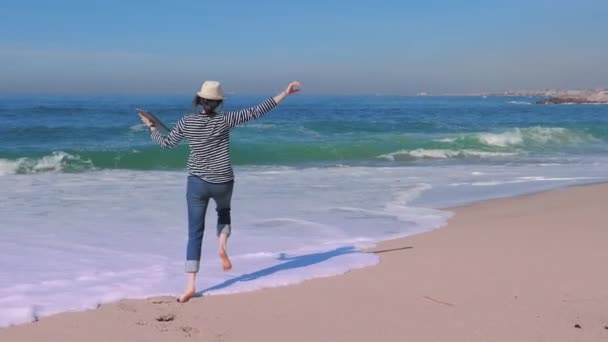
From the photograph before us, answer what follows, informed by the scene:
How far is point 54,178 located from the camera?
1301cm

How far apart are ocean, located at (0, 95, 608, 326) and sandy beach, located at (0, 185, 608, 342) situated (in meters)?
0.30

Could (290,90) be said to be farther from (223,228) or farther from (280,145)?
(280,145)

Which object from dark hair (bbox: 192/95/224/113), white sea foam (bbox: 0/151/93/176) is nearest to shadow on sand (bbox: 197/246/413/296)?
dark hair (bbox: 192/95/224/113)

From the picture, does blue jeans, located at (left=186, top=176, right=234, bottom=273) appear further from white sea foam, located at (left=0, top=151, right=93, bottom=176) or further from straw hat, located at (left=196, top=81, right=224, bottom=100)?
white sea foam, located at (left=0, top=151, right=93, bottom=176)

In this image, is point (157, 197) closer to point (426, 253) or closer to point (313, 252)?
point (313, 252)

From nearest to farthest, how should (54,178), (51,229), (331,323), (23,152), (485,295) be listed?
(331,323) → (485,295) → (51,229) → (54,178) → (23,152)

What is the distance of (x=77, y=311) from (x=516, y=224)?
498 centimetres

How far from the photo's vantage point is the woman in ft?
14.7

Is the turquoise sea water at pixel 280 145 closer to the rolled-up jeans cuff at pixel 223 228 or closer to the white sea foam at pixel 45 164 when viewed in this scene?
the white sea foam at pixel 45 164

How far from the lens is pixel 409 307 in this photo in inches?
168

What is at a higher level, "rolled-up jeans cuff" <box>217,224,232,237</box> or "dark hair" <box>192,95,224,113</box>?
"dark hair" <box>192,95,224,113</box>

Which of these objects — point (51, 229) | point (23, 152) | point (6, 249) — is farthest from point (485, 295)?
point (23, 152)

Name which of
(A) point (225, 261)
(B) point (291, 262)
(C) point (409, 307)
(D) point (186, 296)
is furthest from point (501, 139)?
(D) point (186, 296)

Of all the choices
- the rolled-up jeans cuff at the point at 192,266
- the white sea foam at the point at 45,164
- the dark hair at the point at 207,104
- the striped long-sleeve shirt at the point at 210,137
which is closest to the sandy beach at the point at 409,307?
the rolled-up jeans cuff at the point at 192,266
